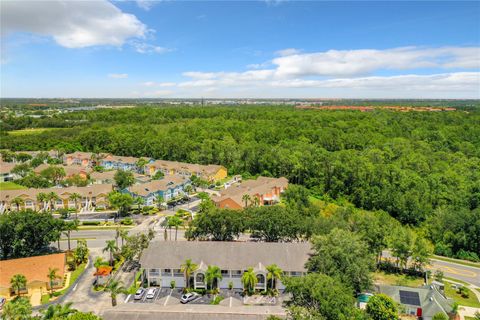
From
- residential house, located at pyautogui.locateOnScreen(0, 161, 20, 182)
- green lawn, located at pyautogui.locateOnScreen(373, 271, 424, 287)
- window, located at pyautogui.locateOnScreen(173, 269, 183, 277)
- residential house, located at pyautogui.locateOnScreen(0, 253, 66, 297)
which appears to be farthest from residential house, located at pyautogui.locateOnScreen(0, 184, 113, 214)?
green lawn, located at pyautogui.locateOnScreen(373, 271, 424, 287)

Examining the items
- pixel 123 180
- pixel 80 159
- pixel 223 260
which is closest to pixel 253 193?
pixel 123 180

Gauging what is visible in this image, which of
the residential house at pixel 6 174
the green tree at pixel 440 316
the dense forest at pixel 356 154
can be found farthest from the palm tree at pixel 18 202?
the green tree at pixel 440 316

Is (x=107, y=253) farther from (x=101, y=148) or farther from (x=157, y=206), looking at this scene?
(x=101, y=148)

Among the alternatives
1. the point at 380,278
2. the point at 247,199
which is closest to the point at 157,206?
the point at 247,199

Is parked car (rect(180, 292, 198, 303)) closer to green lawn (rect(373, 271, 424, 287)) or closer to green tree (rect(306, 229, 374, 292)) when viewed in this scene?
green tree (rect(306, 229, 374, 292))

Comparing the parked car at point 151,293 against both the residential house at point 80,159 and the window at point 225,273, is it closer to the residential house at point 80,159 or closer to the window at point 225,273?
the window at point 225,273
